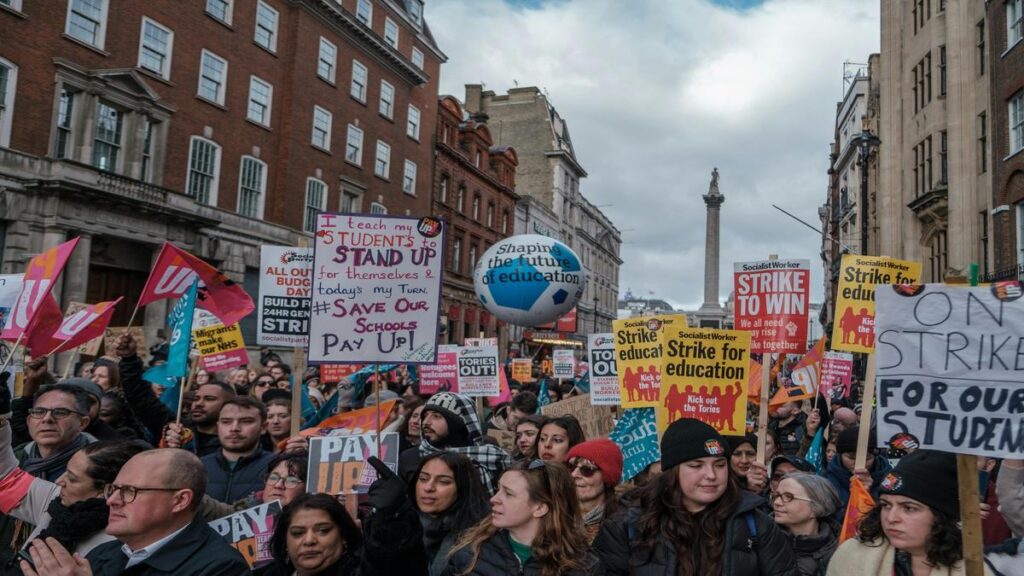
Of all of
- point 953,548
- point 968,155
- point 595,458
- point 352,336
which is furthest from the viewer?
point 968,155

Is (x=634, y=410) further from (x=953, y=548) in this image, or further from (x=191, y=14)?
(x=191, y=14)

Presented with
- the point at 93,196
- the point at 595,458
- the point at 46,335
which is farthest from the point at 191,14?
the point at 595,458

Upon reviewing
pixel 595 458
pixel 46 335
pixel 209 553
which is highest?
pixel 46 335

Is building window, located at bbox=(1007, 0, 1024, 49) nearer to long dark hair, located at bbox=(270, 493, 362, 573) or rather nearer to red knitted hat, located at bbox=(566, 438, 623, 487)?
red knitted hat, located at bbox=(566, 438, 623, 487)

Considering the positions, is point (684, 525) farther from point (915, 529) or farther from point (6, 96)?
point (6, 96)

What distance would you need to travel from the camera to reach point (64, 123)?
1988 centimetres

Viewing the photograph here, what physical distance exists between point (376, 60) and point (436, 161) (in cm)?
731

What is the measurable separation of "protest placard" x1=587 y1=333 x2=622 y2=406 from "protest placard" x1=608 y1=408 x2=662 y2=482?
223cm

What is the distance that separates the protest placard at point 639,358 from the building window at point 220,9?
21467 mm

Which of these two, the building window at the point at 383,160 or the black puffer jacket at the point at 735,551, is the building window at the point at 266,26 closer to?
the building window at the point at 383,160

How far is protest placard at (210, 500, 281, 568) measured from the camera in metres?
4.02

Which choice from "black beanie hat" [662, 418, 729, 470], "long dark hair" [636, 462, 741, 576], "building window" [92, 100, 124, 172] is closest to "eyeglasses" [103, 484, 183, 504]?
"long dark hair" [636, 462, 741, 576]

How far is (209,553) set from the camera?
300 cm

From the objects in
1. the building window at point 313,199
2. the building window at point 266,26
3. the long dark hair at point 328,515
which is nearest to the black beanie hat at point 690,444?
the long dark hair at point 328,515
